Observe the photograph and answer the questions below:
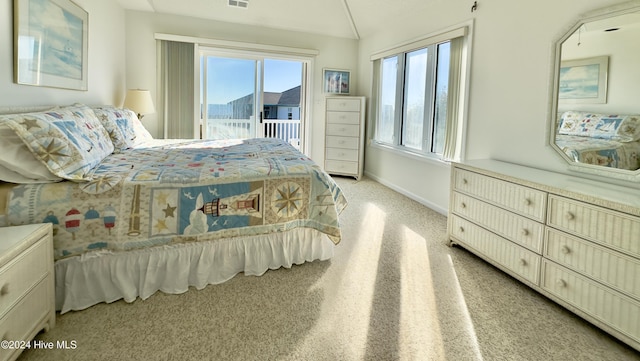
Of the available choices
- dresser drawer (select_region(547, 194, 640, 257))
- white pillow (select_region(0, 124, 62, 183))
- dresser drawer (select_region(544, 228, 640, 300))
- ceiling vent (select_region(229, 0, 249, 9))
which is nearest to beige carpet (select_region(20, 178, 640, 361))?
dresser drawer (select_region(544, 228, 640, 300))

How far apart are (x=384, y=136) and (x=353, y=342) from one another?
4011 mm

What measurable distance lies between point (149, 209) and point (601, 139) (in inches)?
108

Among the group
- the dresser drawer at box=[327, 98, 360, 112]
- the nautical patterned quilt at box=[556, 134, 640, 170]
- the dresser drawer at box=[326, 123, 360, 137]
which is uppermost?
the dresser drawer at box=[327, 98, 360, 112]

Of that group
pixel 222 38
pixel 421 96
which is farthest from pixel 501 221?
pixel 222 38

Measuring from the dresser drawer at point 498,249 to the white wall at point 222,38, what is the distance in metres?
3.42

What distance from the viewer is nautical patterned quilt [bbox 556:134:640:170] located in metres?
1.98

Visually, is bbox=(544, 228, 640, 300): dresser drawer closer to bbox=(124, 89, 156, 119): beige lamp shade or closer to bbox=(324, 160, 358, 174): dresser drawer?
bbox=(324, 160, 358, 174): dresser drawer

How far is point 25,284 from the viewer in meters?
1.38

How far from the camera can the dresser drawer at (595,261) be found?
1.59m

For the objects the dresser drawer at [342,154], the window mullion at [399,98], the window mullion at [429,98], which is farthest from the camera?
the dresser drawer at [342,154]

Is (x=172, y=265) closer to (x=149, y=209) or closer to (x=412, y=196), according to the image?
(x=149, y=209)

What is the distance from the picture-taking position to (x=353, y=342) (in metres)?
1.63

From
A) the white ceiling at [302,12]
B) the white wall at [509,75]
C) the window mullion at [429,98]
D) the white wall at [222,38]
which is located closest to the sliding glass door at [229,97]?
the white wall at [222,38]

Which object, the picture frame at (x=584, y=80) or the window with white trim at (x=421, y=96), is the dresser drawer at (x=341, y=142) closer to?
the window with white trim at (x=421, y=96)
